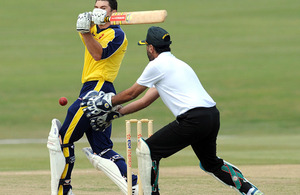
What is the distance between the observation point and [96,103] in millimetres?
4688

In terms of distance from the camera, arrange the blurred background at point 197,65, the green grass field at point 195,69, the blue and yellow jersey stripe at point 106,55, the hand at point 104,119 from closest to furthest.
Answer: the hand at point 104,119 < the blue and yellow jersey stripe at point 106,55 < the green grass field at point 195,69 < the blurred background at point 197,65

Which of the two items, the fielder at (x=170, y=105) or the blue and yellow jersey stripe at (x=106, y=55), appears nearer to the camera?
the fielder at (x=170, y=105)

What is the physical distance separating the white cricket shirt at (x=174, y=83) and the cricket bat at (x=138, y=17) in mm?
259

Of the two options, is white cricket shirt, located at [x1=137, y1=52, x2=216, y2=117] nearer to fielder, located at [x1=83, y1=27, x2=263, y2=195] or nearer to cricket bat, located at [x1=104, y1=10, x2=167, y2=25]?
fielder, located at [x1=83, y1=27, x2=263, y2=195]

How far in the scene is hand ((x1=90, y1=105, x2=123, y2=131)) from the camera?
473 cm

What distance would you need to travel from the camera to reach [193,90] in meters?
4.52

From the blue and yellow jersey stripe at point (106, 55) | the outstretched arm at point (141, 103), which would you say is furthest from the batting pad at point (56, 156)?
the outstretched arm at point (141, 103)

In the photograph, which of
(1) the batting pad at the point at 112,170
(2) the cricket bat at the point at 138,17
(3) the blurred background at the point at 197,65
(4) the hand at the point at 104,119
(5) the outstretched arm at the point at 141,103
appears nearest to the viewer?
(2) the cricket bat at the point at 138,17

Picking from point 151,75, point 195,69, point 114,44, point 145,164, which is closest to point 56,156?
point 145,164

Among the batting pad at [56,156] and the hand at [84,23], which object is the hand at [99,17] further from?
the batting pad at [56,156]

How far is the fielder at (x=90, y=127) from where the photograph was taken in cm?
497

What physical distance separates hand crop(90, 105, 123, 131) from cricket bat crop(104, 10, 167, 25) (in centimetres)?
58

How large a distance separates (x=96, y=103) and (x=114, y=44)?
23.2 inches

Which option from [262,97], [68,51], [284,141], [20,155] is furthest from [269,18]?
[20,155]
